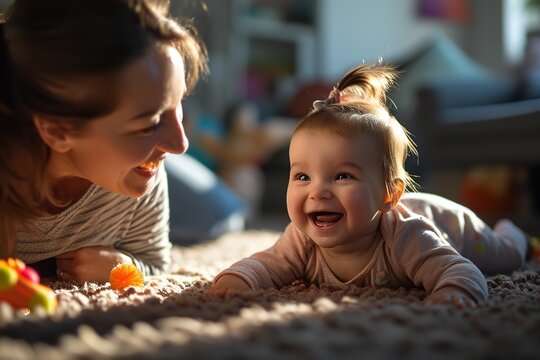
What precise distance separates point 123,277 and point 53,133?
0.85ft

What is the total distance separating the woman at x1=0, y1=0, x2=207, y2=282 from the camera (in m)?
0.91

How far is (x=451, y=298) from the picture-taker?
86 cm

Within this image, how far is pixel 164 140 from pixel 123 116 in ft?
0.27

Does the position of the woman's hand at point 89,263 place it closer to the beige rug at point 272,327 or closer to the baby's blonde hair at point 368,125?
the beige rug at point 272,327

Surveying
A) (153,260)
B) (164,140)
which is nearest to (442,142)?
(153,260)

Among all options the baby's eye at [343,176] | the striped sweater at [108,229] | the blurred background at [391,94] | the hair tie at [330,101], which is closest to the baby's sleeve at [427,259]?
the baby's eye at [343,176]

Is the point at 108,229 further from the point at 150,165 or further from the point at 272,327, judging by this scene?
the point at 272,327

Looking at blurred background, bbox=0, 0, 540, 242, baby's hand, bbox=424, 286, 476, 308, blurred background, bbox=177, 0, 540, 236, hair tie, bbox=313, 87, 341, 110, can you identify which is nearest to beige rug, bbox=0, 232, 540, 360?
baby's hand, bbox=424, 286, 476, 308

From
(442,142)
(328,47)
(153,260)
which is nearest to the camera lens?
(153,260)

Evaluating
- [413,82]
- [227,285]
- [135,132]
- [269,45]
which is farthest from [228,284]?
[269,45]

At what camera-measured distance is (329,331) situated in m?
0.67

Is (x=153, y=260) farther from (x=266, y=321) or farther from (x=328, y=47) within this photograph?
(x=328, y=47)

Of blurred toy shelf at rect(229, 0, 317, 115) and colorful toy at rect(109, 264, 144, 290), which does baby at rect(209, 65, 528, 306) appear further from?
blurred toy shelf at rect(229, 0, 317, 115)

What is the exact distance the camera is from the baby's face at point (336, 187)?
979 mm
